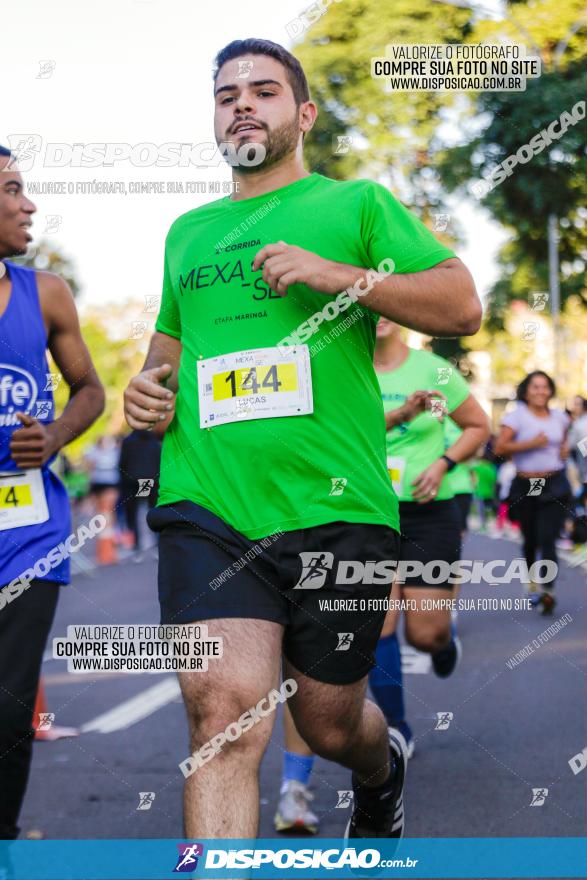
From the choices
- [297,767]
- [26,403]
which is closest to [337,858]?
[297,767]

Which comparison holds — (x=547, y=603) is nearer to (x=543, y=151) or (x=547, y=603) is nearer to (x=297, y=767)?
(x=297, y=767)

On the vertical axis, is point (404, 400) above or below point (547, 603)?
above

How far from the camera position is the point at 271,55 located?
345cm


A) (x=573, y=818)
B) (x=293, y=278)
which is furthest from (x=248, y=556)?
(x=573, y=818)

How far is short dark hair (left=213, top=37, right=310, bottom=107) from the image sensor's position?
3.44 m

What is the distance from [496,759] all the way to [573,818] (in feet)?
3.57

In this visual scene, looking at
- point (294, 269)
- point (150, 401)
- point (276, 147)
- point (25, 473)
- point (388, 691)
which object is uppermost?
point (276, 147)

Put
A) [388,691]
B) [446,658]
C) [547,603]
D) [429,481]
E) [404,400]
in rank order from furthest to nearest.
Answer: [547,603] < [446,658] < [404,400] < [429,481] < [388,691]

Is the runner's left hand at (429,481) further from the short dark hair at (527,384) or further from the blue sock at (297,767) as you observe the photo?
the short dark hair at (527,384)

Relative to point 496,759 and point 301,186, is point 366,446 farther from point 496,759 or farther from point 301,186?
point 496,759

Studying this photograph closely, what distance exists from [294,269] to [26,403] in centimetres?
115

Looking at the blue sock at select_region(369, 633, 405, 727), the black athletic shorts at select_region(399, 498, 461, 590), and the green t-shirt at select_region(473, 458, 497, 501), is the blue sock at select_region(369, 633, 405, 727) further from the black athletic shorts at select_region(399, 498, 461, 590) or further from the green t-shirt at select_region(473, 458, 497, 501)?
the green t-shirt at select_region(473, 458, 497, 501)

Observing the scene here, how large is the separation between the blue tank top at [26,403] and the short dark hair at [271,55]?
2.86 feet

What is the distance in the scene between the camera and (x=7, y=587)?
359 cm
